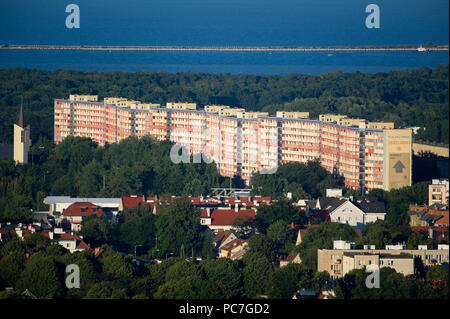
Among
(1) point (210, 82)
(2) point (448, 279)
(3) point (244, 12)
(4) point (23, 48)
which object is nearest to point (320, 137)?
(2) point (448, 279)

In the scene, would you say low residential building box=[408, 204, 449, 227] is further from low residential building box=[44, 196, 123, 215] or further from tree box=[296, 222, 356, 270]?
low residential building box=[44, 196, 123, 215]

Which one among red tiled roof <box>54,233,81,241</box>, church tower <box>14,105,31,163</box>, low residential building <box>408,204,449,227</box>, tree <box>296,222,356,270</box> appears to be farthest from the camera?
church tower <box>14,105,31,163</box>

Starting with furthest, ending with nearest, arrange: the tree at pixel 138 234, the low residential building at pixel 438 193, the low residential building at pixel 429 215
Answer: the low residential building at pixel 438 193 → the low residential building at pixel 429 215 → the tree at pixel 138 234

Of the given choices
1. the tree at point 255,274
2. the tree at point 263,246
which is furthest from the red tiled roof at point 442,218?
the tree at point 255,274

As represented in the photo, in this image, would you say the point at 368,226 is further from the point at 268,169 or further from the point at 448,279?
the point at 268,169

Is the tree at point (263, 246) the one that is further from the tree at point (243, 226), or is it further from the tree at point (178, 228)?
the tree at point (243, 226)

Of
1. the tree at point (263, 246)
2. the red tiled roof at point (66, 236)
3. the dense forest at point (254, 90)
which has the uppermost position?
the dense forest at point (254, 90)

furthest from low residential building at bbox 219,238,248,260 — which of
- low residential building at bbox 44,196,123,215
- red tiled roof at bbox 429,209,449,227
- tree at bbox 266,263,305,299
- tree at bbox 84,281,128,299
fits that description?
low residential building at bbox 44,196,123,215
